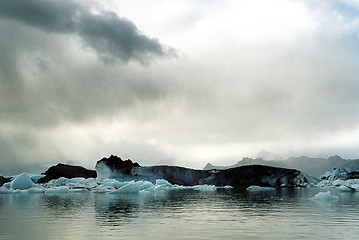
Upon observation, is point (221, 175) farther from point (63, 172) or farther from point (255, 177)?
point (63, 172)

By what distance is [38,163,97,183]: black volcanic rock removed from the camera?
6166 centimetres

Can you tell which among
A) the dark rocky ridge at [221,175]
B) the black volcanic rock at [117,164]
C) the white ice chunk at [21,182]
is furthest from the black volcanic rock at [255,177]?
the white ice chunk at [21,182]

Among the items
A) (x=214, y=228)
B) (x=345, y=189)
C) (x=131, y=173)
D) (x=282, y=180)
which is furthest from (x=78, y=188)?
(x=282, y=180)

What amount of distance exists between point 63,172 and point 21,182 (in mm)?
30760

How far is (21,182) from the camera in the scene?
3403 cm

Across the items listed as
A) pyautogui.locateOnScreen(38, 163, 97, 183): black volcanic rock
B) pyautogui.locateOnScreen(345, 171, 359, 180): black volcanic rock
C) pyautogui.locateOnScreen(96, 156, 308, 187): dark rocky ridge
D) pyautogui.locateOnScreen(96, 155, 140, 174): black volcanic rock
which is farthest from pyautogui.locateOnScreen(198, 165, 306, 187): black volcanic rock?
pyautogui.locateOnScreen(38, 163, 97, 183): black volcanic rock

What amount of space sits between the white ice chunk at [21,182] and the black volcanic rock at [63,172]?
26449 mm

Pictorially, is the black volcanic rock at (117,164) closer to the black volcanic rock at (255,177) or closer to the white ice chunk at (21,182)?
the black volcanic rock at (255,177)

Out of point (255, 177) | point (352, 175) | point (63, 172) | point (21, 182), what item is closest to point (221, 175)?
point (255, 177)

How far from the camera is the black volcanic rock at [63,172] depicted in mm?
61656

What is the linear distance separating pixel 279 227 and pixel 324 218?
283 cm

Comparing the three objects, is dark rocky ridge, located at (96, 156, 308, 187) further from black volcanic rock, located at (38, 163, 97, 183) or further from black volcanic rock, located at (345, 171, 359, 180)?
black volcanic rock, located at (38, 163, 97, 183)

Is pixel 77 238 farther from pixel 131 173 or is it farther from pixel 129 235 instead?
pixel 131 173

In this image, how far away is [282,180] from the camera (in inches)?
2215
